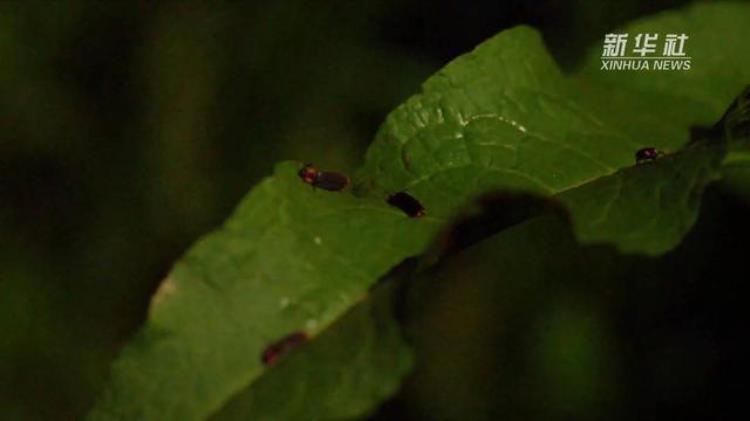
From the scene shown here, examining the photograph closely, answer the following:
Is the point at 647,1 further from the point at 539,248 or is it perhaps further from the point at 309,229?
the point at 309,229

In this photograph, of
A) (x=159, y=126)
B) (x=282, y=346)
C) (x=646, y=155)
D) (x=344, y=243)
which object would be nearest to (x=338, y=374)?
(x=282, y=346)

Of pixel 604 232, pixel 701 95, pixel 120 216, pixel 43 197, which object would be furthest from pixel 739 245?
pixel 43 197

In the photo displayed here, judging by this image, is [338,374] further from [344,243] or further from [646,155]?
[646,155]

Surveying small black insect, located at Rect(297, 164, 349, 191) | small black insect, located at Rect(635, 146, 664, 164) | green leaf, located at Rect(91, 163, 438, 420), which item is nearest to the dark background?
small black insect, located at Rect(635, 146, 664, 164)

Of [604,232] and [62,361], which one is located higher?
[604,232]

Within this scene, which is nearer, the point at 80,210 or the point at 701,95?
the point at 701,95

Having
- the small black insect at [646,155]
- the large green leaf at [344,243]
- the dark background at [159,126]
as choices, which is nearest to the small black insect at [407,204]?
the large green leaf at [344,243]

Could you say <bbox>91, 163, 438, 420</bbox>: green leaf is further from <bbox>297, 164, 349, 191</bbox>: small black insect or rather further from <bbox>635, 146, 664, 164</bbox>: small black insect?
<bbox>635, 146, 664, 164</bbox>: small black insect
